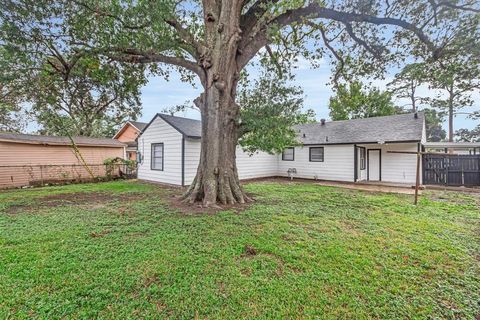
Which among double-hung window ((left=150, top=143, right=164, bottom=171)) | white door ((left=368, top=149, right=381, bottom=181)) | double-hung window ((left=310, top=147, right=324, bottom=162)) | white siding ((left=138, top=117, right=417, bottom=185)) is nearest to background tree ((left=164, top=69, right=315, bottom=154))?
white siding ((left=138, top=117, right=417, bottom=185))

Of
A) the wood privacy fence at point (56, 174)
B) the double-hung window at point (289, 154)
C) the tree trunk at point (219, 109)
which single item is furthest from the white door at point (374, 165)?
the wood privacy fence at point (56, 174)

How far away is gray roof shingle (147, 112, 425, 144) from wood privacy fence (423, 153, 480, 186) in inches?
63.1

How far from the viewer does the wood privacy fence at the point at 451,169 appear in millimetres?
10742

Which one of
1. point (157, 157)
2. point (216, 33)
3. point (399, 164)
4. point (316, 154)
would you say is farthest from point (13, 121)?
point (399, 164)

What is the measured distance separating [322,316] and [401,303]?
910 mm

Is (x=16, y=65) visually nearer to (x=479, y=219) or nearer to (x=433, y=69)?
(x=433, y=69)

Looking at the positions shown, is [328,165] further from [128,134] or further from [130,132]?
[128,134]

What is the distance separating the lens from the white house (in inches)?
409

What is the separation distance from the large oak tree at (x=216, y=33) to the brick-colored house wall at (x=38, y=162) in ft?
25.0

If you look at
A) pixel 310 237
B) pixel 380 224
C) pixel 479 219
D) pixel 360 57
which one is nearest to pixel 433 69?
pixel 360 57

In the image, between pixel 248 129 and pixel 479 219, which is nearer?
pixel 479 219

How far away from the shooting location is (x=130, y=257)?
311cm

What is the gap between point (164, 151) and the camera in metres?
11.1

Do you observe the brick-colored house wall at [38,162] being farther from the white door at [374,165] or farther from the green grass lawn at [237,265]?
the white door at [374,165]
